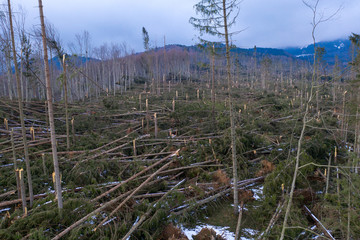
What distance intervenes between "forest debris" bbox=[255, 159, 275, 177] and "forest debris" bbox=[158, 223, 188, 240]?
3.31 meters

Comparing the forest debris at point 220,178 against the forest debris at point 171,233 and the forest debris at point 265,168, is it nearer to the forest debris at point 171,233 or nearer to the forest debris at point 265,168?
the forest debris at point 265,168

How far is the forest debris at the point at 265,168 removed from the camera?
259 inches

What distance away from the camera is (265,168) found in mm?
6703

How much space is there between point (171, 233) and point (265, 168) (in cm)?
380

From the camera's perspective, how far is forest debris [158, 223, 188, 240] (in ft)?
Result: 13.4

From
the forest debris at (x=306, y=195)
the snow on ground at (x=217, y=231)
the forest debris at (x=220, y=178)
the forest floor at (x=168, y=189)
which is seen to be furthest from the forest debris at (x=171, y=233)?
the forest debris at (x=306, y=195)

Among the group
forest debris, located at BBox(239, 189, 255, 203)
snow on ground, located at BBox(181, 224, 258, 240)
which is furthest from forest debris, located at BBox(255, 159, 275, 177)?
snow on ground, located at BBox(181, 224, 258, 240)

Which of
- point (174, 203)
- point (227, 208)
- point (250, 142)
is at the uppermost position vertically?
point (250, 142)

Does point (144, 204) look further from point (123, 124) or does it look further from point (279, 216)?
point (123, 124)

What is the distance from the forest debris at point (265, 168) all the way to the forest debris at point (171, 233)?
130 inches

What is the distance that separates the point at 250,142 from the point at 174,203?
434 cm

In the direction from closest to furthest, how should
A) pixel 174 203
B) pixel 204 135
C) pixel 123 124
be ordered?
pixel 174 203
pixel 204 135
pixel 123 124

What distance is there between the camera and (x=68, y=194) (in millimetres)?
5000

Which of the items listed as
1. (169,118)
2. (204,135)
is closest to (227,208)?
(204,135)
